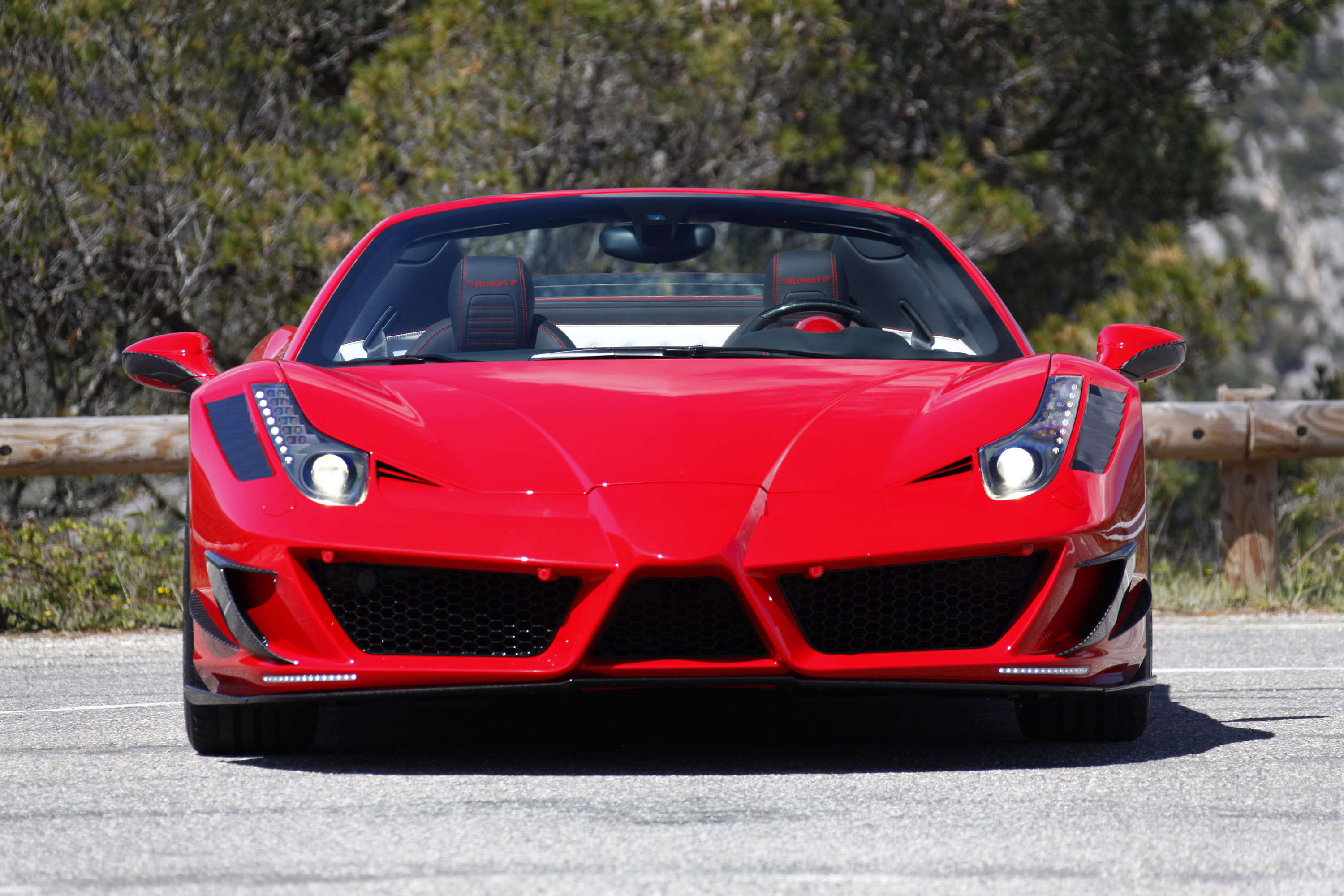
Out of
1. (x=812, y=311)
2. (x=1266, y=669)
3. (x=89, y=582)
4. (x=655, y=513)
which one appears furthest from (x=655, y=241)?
(x=89, y=582)

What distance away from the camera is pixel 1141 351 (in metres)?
4.27

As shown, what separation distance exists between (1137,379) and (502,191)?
7.31 meters

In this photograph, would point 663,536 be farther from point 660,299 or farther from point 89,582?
point 89,582

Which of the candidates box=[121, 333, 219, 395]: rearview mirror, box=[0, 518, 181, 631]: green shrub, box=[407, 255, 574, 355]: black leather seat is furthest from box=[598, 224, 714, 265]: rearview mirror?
box=[0, 518, 181, 631]: green shrub

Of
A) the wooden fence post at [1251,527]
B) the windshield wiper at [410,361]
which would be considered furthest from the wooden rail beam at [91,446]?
the wooden fence post at [1251,527]

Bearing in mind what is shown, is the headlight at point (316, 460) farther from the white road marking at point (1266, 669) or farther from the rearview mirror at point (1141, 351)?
the white road marking at point (1266, 669)

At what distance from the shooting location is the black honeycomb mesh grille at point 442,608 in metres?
3.26

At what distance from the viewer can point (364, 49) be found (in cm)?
1327

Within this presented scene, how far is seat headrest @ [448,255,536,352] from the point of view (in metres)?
4.30

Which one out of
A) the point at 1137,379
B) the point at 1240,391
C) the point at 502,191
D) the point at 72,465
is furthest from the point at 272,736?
the point at 502,191

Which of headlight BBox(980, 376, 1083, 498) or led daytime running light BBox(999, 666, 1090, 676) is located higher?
headlight BBox(980, 376, 1083, 498)

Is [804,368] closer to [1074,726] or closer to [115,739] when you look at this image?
[1074,726]

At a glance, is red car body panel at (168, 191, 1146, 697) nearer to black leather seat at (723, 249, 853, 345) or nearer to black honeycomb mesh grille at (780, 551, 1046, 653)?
black honeycomb mesh grille at (780, 551, 1046, 653)

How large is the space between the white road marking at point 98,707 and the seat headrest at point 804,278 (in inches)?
78.8
